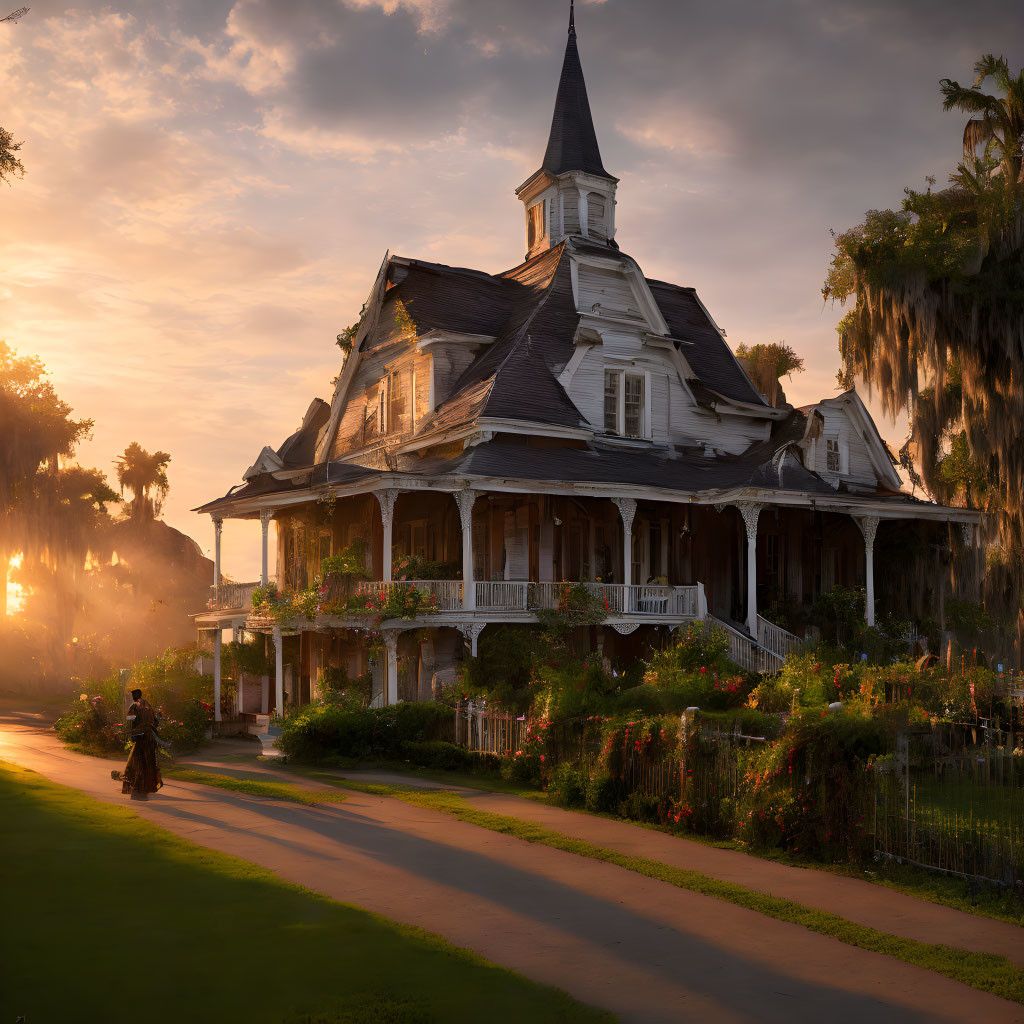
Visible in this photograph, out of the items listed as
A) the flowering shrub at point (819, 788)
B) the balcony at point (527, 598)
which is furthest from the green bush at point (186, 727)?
the flowering shrub at point (819, 788)

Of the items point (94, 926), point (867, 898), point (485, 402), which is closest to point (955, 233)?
point (485, 402)

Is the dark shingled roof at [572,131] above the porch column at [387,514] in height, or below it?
above

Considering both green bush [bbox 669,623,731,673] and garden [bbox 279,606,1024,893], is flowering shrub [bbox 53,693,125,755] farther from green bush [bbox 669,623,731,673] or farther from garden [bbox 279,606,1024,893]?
green bush [bbox 669,623,731,673]

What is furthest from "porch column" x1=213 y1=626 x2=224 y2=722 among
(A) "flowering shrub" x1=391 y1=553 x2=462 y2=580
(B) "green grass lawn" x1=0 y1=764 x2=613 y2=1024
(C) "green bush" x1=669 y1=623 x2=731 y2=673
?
(B) "green grass lawn" x1=0 y1=764 x2=613 y2=1024

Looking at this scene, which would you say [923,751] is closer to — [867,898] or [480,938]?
[867,898]

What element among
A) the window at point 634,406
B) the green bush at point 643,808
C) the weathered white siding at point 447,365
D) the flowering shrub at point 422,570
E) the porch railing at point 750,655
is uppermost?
the weathered white siding at point 447,365

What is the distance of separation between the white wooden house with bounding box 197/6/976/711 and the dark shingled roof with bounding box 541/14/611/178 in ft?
0.41

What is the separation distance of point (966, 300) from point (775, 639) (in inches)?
460

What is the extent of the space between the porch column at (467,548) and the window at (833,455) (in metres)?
11.2

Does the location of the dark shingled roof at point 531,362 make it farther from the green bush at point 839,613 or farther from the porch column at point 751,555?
the green bush at point 839,613

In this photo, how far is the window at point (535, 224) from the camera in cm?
3544

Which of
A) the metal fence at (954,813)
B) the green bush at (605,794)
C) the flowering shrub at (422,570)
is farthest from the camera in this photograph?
the flowering shrub at (422,570)

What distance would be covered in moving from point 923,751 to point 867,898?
9.26 feet

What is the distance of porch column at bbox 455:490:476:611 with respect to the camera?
76.3 feet
